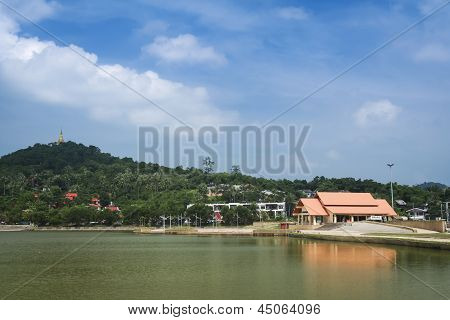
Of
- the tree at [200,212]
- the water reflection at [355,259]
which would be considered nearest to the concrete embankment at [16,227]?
the tree at [200,212]

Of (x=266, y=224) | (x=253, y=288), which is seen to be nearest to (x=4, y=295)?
(x=253, y=288)

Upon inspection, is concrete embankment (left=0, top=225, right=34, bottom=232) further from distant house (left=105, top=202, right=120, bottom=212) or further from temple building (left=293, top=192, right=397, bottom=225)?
temple building (left=293, top=192, right=397, bottom=225)

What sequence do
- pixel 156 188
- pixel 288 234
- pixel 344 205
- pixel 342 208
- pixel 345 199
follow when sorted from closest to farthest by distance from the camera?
pixel 288 234
pixel 342 208
pixel 344 205
pixel 345 199
pixel 156 188

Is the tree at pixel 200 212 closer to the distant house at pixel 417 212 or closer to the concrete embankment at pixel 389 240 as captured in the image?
the concrete embankment at pixel 389 240

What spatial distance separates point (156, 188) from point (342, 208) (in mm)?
65766

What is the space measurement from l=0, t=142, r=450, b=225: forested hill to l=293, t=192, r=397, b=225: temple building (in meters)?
30.4

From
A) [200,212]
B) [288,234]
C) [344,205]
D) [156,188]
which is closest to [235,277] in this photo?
[288,234]

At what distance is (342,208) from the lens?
66062mm

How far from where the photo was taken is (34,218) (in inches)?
4048

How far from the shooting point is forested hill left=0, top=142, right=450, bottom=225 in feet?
355

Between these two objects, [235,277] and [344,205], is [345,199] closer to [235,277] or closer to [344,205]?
[344,205]

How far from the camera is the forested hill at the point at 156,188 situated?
10831cm
